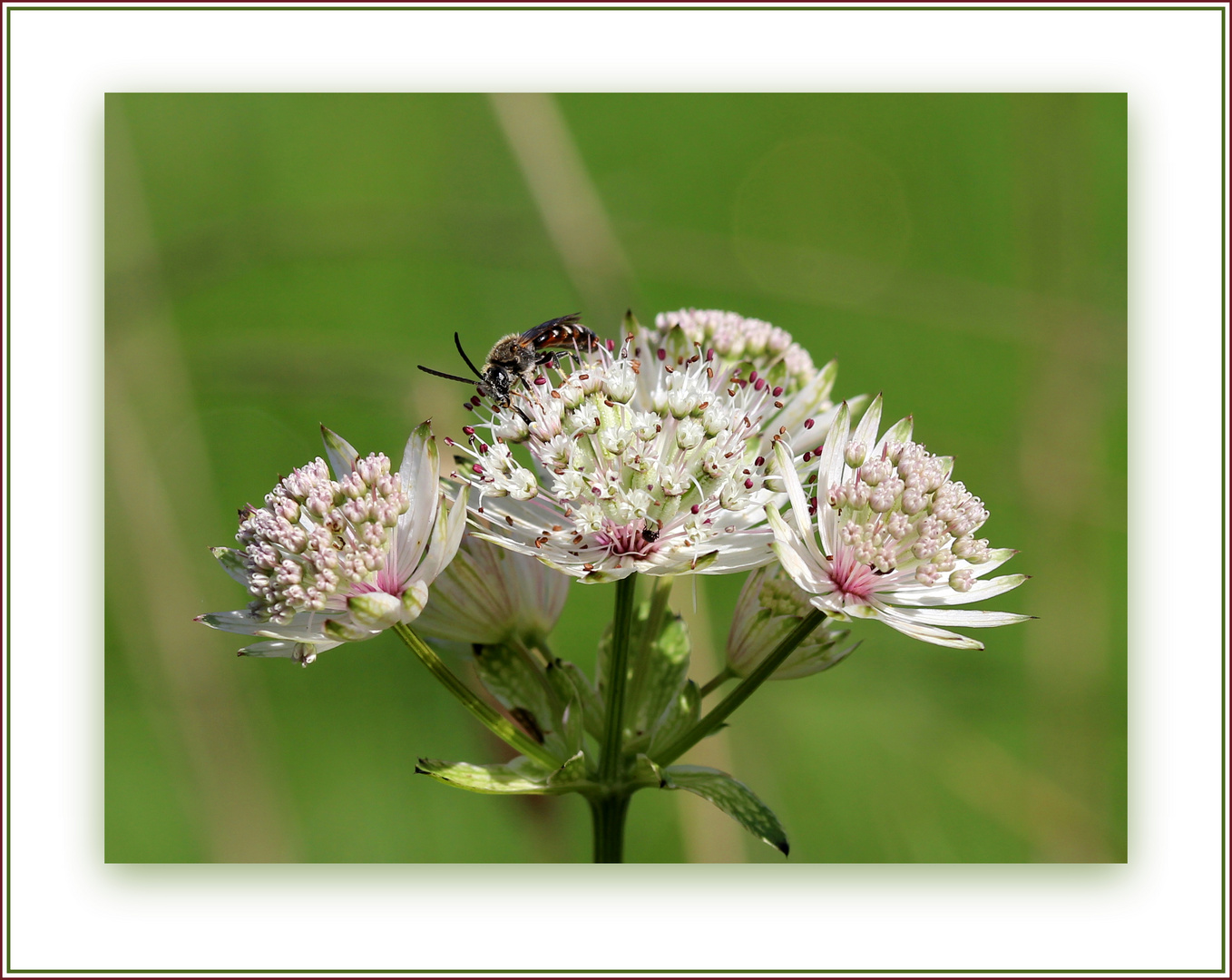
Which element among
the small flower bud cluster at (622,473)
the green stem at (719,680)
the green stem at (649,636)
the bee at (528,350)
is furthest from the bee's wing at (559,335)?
the green stem at (719,680)

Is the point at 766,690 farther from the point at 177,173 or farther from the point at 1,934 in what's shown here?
the point at 177,173

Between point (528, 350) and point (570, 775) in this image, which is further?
point (528, 350)

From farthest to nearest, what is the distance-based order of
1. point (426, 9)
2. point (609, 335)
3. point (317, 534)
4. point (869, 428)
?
point (609, 335), point (426, 9), point (869, 428), point (317, 534)

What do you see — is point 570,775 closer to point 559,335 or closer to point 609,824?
point 609,824

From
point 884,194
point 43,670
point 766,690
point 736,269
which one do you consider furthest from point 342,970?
point 884,194

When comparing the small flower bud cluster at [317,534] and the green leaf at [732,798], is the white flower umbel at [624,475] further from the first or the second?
the green leaf at [732,798]

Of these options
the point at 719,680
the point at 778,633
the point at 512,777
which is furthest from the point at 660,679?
the point at 512,777
